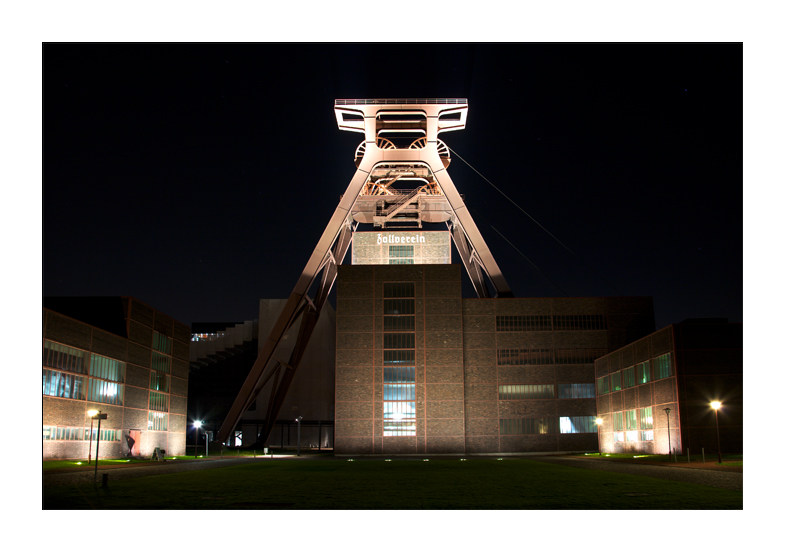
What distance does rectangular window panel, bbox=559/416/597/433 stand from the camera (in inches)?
1571

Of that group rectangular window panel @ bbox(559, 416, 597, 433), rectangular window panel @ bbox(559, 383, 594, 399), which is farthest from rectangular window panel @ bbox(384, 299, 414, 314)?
rectangular window panel @ bbox(559, 416, 597, 433)

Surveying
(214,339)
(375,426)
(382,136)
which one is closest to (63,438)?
(375,426)

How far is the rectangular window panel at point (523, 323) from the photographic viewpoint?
4131 centimetres

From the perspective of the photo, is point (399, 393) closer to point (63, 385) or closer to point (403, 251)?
point (403, 251)

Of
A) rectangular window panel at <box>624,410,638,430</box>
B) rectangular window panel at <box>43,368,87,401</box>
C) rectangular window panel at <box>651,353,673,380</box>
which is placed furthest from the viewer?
rectangular window panel at <box>624,410,638,430</box>

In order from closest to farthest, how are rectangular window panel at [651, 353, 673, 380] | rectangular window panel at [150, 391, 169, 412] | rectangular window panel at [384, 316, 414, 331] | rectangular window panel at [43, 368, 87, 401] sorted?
rectangular window panel at [651, 353, 673, 380] → rectangular window panel at [43, 368, 87, 401] → rectangular window panel at [150, 391, 169, 412] → rectangular window panel at [384, 316, 414, 331]

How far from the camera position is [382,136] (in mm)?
50906

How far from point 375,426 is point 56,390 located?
17.9m

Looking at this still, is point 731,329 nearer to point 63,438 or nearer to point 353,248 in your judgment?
point 63,438

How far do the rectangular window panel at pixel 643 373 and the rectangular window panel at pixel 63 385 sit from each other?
963 inches

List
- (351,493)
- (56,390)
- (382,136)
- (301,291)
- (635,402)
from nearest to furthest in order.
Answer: (351,493) → (56,390) → (635,402) → (301,291) → (382,136)

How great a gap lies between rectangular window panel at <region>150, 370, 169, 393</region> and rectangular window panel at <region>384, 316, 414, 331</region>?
1315cm

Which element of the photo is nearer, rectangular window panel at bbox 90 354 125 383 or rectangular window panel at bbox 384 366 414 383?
rectangular window panel at bbox 90 354 125 383

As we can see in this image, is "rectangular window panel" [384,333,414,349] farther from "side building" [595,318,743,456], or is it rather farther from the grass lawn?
the grass lawn
